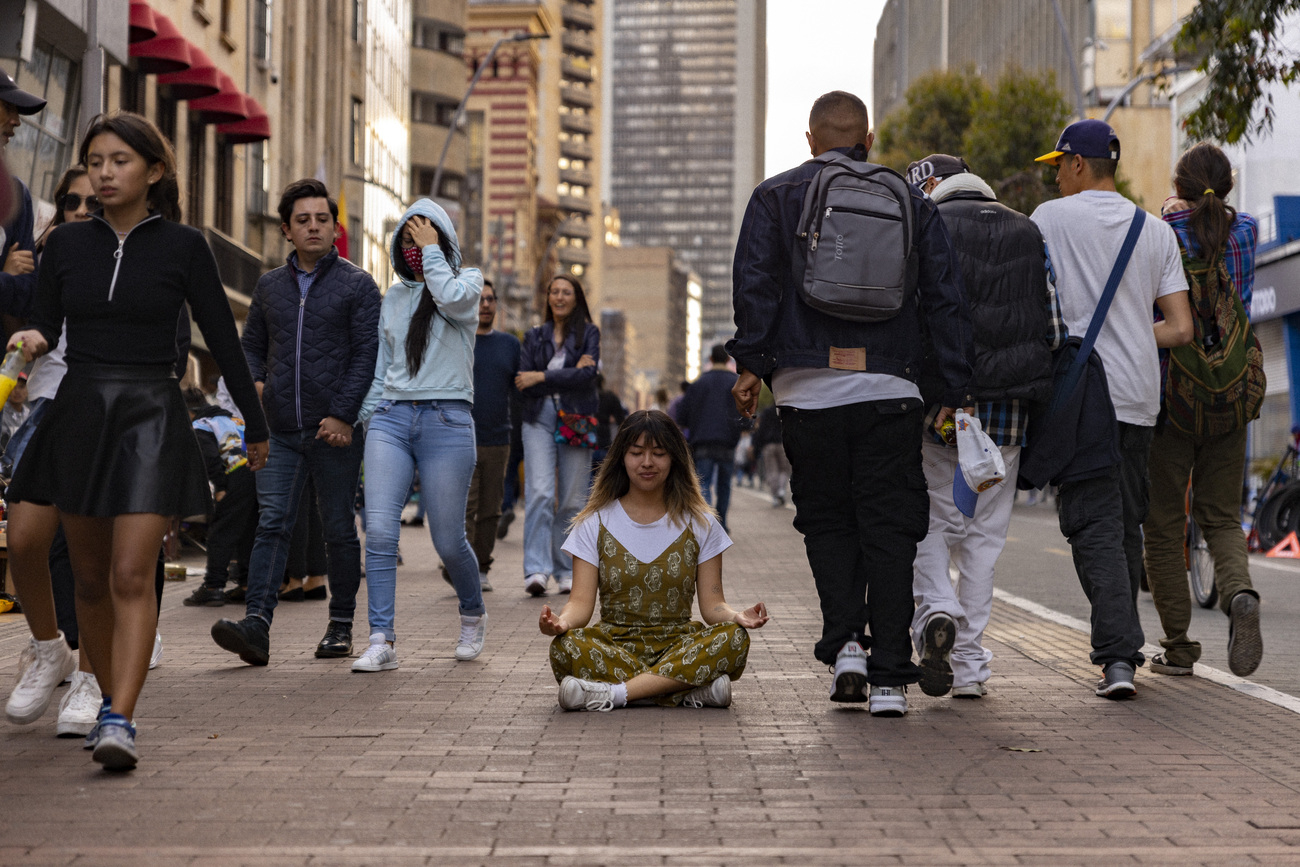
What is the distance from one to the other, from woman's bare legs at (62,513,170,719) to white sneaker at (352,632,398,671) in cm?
202

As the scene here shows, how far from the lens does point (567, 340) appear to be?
1145cm

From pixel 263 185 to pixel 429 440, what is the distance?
27.3 meters

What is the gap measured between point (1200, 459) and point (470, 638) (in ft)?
11.1

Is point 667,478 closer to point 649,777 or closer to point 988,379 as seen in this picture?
point 988,379

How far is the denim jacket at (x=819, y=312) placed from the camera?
5934 mm

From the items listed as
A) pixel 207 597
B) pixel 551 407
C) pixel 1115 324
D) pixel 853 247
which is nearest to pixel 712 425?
pixel 551 407

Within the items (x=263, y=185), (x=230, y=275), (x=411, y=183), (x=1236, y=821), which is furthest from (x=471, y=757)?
(x=411, y=183)

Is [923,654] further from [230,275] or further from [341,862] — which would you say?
[230,275]

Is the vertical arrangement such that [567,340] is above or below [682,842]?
above

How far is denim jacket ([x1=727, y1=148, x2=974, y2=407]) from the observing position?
19.5 ft

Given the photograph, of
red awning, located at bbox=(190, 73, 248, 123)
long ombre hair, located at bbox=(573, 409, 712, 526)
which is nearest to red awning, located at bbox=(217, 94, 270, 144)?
red awning, located at bbox=(190, 73, 248, 123)

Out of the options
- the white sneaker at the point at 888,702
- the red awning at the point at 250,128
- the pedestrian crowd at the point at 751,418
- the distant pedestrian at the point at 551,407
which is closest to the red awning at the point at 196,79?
the red awning at the point at 250,128

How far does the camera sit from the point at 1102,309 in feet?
22.0

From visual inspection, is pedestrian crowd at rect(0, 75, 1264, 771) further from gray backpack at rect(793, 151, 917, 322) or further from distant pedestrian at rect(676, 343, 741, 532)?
distant pedestrian at rect(676, 343, 741, 532)
